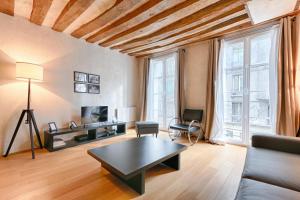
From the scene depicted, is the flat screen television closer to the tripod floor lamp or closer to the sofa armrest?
the tripod floor lamp

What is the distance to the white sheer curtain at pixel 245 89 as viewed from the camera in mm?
2809

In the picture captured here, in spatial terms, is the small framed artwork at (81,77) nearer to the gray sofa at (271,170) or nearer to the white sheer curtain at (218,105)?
the white sheer curtain at (218,105)

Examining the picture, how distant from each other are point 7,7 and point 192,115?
4197 millimetres

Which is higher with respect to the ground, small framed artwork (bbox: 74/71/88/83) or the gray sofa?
small framed artwork (bbox: 74/71/88/83)

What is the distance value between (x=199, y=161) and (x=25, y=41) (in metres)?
3.92

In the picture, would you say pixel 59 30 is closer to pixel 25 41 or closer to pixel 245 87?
pixel 25 41

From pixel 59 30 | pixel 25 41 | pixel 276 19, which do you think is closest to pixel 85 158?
pixel 25 41

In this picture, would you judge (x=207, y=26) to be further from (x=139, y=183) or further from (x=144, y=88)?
(x=139, y=183)

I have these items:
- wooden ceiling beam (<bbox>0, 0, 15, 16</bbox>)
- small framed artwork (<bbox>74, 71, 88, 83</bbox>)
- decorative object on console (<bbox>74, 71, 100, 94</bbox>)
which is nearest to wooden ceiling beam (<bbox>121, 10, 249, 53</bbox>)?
decorative object on console (<bbox>74, 71, 100, 94</bbox>)

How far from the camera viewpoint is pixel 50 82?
3213 mm

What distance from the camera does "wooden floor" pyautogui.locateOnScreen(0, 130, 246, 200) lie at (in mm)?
1636

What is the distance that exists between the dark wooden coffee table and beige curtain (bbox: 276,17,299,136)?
1.98 m

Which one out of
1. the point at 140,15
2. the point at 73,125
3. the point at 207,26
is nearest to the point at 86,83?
the point at 73,125

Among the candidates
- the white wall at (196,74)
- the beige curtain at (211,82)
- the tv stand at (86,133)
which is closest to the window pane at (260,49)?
the beige curtain at (211,82)
